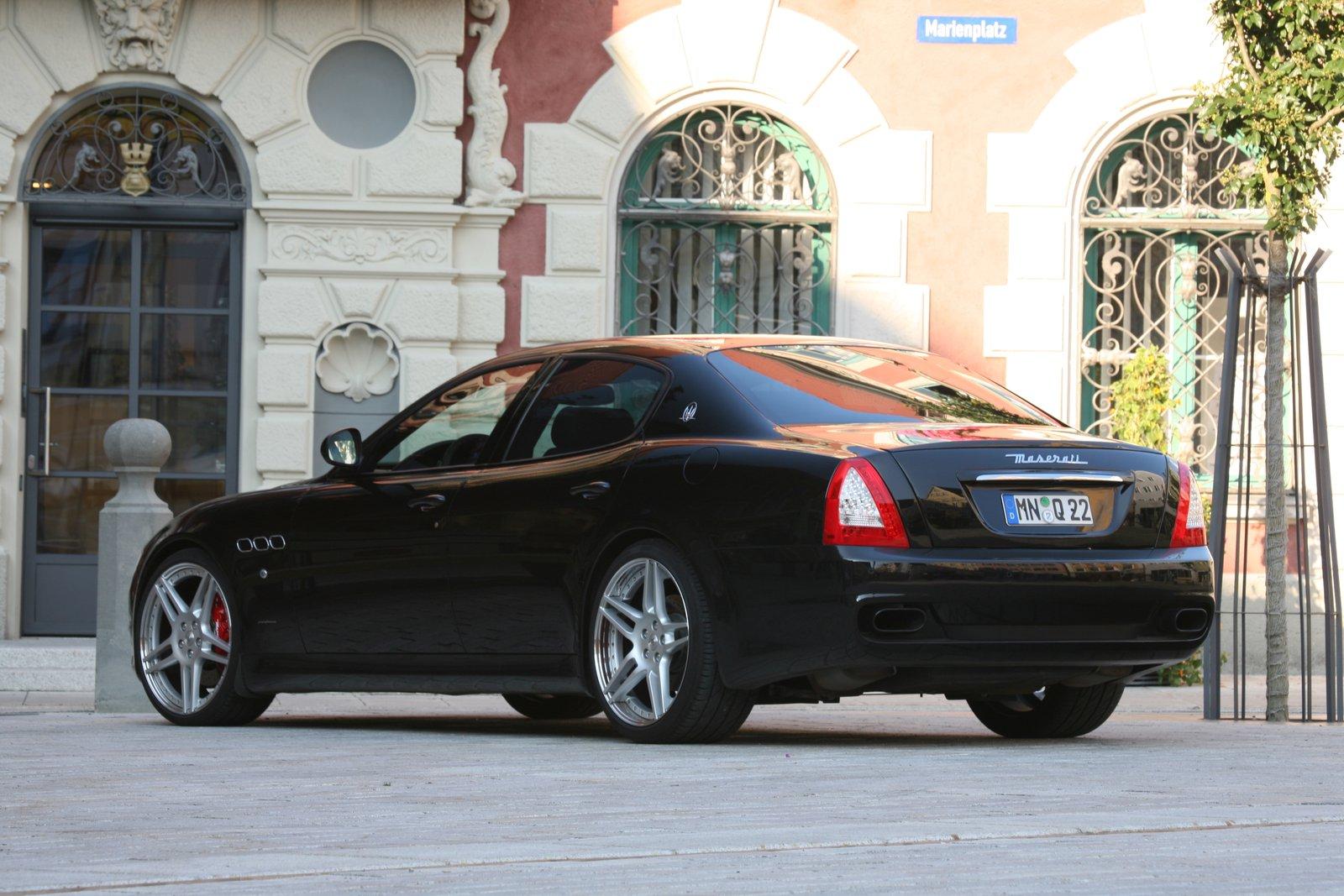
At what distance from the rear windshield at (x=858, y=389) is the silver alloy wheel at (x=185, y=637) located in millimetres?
2476

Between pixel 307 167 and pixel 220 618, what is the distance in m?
A: 6.25

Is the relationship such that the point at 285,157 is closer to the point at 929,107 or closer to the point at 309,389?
the point at 309,389

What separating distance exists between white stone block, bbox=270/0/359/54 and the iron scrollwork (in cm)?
76

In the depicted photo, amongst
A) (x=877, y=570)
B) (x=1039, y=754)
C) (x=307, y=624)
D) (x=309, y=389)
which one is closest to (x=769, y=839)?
(x=877, y=570)

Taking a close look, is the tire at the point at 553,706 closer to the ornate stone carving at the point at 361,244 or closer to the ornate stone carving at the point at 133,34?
the ornate stone carving at the point at 361,244

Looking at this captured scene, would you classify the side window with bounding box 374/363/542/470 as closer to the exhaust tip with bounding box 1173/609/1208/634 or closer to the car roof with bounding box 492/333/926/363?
the car roof with bounding box 492/333/926/363

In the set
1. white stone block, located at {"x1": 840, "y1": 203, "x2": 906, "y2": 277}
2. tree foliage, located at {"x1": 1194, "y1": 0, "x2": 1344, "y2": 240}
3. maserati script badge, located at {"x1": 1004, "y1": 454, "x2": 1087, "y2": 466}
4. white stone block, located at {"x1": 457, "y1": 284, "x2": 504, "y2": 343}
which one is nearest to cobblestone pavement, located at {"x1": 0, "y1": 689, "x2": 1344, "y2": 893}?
maserati script badge, located at {"x1": 1004, "y1": 454, "x2": 1087, "y2": 466}

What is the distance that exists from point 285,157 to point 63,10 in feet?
5.42

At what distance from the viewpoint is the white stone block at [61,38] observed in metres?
14.7

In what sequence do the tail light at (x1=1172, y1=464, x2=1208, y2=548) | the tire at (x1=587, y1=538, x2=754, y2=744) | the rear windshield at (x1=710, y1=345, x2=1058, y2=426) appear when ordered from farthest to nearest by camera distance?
the rear windshield at (x1=710, y1=345, x2=1058, y2=426), the tail light at (x1=1172, y1=464, x2=1208, y2=548), the tire at (x1=587, y1=538, x2=754, y2=744)

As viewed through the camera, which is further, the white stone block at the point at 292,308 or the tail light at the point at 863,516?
the white stone block at the point at 292,308

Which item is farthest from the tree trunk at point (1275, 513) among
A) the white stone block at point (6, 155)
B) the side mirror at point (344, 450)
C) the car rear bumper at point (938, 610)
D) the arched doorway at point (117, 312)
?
the white stone block at point (6, 155)

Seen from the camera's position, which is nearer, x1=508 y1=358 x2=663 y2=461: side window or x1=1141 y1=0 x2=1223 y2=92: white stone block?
x1=508 y1=358 x2=663 y2=461: side window

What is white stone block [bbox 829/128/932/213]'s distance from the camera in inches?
600
